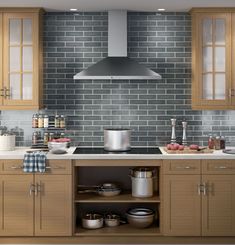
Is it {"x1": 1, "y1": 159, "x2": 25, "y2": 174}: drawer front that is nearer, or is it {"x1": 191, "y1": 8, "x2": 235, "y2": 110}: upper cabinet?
{"x1": 1, "y1": 159, "x2": 25, "y2": 174}: drawer front

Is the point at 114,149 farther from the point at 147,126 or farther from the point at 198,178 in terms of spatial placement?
the point at 198,178

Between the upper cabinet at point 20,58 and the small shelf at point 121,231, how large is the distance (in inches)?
58.4

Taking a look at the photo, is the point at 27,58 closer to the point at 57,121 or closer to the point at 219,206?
the point at 57,121

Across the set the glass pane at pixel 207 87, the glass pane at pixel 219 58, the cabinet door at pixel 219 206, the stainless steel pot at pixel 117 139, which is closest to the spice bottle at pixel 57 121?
the stainless steel pot at pixel 117 139

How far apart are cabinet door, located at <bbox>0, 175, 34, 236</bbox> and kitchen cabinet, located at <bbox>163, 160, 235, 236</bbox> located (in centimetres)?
144

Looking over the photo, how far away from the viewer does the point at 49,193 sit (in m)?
4.96

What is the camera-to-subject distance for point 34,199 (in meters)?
4.96

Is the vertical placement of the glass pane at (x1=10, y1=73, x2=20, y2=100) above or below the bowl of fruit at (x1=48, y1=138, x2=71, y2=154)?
above

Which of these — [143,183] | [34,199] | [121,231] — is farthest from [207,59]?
[34,199]

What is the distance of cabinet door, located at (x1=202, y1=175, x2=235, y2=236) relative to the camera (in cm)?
493

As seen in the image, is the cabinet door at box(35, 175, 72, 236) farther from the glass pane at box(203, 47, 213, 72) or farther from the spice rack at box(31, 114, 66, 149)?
the glass pane at box(203, 47, 213, 72)

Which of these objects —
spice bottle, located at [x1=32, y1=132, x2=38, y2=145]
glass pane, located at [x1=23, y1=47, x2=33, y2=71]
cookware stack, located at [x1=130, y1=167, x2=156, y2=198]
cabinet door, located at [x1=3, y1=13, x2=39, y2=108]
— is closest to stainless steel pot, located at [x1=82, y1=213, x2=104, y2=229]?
cookware stack, located at [x1=130, y1=167, x2=156, y2=198]

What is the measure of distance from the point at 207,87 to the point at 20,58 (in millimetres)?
2136

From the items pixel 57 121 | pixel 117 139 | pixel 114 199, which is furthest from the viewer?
pixel 57 121
